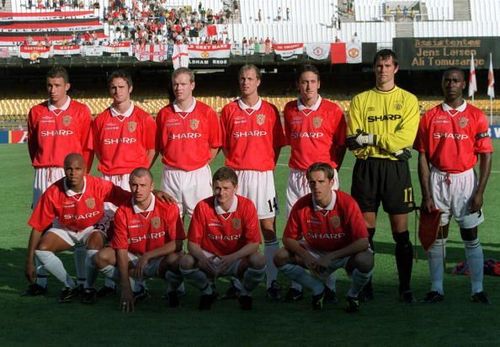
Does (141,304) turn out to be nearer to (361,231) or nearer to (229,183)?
(229,183)

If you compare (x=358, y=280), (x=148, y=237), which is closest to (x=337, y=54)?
(x=148, y=237)

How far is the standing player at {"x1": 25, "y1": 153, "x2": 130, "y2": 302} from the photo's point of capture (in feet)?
23.1

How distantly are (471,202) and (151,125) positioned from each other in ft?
8.64

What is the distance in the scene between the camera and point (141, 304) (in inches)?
270

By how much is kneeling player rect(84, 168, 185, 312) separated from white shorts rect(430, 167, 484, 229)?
1.94 meters

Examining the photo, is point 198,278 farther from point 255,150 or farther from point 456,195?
point 456,195

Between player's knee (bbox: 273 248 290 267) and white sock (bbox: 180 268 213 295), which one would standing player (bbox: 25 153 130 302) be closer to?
white sock (bbox: 180 268 213 295)

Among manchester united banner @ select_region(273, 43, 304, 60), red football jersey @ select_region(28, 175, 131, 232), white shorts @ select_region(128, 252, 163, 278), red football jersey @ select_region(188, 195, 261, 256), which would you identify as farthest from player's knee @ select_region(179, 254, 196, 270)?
manchester united banner @ select_region(273, 43, 304, 60)

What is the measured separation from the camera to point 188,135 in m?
7.53

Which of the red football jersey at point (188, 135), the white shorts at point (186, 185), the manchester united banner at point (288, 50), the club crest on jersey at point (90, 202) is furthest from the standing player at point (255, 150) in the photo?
the manchester united banner at point (288, 50)

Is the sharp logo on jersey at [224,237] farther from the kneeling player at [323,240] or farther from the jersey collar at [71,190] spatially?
the jersey collar at [71,190]

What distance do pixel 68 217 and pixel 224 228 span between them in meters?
1.30

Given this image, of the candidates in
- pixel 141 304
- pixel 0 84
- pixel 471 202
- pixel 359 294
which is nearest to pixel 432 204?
pixel 471 202

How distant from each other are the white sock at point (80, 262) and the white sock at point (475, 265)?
2.94 meters
